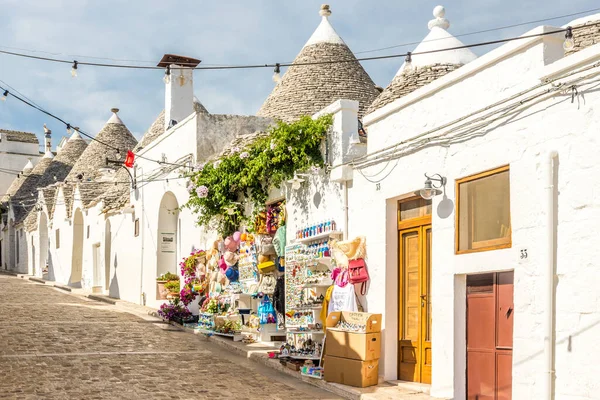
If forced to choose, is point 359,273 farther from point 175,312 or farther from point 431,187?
point 175,312

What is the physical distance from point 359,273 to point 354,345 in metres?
1.23

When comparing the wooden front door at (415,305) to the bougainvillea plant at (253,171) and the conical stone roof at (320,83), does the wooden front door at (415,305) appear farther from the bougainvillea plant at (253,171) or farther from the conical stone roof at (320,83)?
the conical stone roof at (320,83)

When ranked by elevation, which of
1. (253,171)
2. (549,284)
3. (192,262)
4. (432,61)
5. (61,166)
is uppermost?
(61,166)

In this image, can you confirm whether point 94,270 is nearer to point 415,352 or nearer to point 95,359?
point 95,359

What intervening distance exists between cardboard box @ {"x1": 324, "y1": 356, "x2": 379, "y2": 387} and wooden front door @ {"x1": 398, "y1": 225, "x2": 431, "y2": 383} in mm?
465

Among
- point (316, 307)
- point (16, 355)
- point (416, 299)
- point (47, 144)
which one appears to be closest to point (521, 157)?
point (416, 299)

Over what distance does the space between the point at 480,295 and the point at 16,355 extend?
698 centimetres

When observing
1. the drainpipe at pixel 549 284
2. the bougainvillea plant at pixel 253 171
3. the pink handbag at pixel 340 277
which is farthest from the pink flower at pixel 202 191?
the drainpipe at pixel 549 284

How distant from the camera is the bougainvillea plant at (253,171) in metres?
12.1

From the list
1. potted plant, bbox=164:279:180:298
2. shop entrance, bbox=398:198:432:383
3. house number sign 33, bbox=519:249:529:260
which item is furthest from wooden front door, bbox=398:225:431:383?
potted plant, bbox=164:279:180:298

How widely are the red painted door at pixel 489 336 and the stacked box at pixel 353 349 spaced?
1.42m

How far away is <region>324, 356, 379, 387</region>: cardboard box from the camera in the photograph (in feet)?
30.4

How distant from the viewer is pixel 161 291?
19.4 meters

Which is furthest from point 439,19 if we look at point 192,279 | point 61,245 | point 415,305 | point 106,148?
point 61,245
